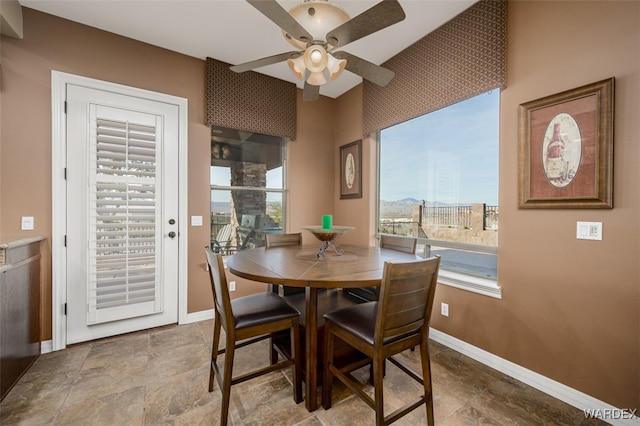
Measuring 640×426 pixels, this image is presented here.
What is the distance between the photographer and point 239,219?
333 centimetres

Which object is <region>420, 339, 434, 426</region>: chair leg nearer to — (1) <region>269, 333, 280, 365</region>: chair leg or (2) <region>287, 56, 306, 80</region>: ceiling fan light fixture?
(1) <region>269, 333, 280, 365</region>: chair leg

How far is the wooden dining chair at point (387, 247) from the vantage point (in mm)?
2237

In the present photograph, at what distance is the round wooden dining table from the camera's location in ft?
4.42

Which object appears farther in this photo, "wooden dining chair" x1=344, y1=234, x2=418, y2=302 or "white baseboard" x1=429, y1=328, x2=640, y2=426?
"wooden dining chair" x1=344, y1=234, x2=418, y2=302

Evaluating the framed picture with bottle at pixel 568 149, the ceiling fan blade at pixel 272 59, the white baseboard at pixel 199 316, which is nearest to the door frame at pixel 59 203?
the white baseboard at pixel 199 316

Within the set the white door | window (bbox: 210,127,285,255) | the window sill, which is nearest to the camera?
the window sill

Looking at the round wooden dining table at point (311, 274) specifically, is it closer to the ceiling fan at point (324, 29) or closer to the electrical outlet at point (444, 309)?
the electrical outlet at point (444, 309)

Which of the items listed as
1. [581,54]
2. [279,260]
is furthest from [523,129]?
[279,260]

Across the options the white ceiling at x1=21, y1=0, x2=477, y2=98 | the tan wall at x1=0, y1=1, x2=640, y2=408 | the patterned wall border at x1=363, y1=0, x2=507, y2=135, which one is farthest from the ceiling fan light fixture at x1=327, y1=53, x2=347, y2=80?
the tan wall at x1=0, y1=1, x2=640, y2=408

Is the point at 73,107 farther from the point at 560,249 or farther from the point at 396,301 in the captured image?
the point at 560,249

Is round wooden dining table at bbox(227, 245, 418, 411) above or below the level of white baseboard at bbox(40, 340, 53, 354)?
above

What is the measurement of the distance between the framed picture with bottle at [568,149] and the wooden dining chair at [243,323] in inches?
74.4

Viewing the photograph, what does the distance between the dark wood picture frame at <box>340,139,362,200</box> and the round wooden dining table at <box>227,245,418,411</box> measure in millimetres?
1726

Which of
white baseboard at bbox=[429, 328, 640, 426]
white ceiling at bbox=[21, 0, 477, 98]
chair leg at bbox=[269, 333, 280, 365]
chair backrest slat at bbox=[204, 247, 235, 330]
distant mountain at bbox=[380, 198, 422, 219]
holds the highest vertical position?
white ceiling at bbox=[21, 0, 477, 98]
